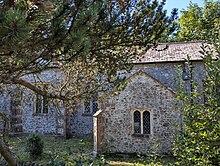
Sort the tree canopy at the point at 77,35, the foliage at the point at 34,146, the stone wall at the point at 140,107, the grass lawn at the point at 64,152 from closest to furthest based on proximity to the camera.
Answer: the tree canopy at the point at 77,35 → the grass lawn at the point at 64,152 → the foliage at the point at 34,146 → the stone wall at the point at 140,107

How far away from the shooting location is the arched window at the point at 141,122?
37.0 feet

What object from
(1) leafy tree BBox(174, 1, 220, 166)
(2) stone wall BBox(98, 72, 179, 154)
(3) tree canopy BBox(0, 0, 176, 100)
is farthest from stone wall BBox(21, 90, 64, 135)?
(1) leafy tree BBox(174, 1, 220, 166)

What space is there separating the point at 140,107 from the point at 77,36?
929 cm

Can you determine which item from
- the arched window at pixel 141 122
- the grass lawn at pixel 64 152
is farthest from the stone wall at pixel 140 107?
the grass lawn at pixel 64 152

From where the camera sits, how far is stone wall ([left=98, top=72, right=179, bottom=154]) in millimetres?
10930

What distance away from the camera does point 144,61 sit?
44.7 feet

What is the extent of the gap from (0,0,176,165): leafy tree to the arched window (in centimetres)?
644

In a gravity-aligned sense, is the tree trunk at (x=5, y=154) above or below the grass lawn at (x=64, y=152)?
above

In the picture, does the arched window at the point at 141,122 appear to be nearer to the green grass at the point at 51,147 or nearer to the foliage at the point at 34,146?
the green grass at the point at 51,147

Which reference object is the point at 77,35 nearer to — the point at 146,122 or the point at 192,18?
the point at 146,122

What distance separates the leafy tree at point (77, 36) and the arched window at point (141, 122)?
21.1 ft

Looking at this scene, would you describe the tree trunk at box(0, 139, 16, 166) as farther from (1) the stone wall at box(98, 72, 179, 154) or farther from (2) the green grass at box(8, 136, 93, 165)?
(1) the stone wall at box(98, 72, 179, 154)

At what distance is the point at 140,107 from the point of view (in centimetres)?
1146

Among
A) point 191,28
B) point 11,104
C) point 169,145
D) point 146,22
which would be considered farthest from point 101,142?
point 191,28
